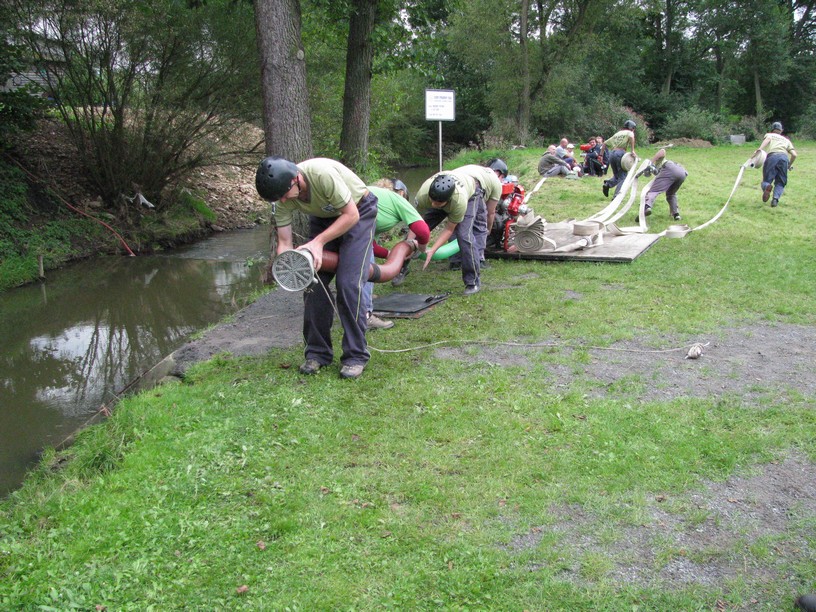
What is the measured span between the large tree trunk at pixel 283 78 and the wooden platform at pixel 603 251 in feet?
11.0

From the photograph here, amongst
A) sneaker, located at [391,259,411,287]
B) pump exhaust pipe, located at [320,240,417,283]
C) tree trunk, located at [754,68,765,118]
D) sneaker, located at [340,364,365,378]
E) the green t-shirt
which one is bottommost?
sneaker, located at [340,364,365,378]

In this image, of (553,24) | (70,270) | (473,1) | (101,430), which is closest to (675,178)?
(101,430)

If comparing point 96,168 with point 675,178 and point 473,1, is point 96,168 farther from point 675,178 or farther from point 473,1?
point 473,1

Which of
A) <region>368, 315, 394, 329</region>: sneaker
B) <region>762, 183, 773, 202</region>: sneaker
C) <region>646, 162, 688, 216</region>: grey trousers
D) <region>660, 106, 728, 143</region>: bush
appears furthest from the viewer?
<region>660, 106, 728, 143</region>: bush

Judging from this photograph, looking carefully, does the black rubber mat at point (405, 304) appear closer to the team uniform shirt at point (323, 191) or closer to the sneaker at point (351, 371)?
the sneaker at point (351, 371)

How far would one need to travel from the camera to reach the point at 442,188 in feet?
23.9

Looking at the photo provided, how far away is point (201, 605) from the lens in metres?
3.15

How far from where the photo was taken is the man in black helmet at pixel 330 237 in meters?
5.20

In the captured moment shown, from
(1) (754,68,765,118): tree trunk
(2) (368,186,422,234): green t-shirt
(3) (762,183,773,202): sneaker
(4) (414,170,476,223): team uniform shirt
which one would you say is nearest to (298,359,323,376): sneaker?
(2) (368,186,422,234): green t-shirt

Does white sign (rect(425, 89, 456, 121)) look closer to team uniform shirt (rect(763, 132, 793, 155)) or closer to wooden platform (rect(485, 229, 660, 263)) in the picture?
wooden platform (rect(485, 229, 660, 263))

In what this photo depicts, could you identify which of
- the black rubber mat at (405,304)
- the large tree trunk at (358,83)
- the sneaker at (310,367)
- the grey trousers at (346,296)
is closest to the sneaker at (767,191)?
the large tree trunk at (358,83)

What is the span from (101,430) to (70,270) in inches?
374

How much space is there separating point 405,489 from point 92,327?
8.05m

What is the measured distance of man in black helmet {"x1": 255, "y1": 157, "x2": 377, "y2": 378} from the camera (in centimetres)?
520
